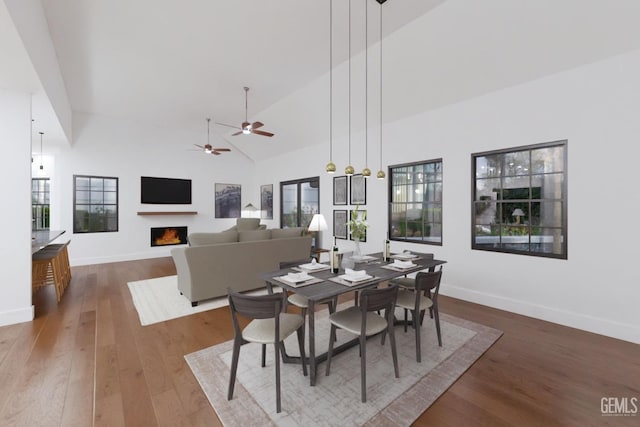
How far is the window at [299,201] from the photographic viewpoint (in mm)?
7229

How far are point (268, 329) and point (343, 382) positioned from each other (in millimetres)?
780

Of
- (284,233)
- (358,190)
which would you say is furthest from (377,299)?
(358,190)

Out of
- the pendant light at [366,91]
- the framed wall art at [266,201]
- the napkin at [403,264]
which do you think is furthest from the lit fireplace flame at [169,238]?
the napkin at [403,264]

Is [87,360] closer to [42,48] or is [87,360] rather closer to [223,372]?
[223,372]

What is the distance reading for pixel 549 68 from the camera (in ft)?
10.7

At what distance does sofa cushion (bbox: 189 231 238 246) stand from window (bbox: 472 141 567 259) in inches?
144

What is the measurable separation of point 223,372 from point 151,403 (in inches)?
21.2

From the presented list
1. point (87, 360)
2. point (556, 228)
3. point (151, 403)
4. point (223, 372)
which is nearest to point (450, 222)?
point (556, 228)

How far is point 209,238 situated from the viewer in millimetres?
4047

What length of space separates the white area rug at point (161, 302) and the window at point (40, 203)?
450 cm

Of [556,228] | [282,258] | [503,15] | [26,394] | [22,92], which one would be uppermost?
[503,15]

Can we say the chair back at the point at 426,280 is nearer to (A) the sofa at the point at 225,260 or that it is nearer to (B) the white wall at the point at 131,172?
(A) the sofa at the point at 225,260

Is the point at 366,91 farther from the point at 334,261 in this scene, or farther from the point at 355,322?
the point at 355,322

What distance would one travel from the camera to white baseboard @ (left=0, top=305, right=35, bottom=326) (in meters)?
3.29
